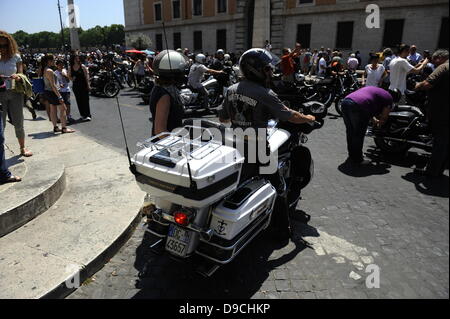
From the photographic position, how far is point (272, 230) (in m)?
3.47

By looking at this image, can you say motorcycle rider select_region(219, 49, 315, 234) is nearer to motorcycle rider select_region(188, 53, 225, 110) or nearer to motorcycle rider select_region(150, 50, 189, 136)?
motorcycle rider select_region(150, 50, 189, 136)

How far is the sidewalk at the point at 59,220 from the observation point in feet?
8.97

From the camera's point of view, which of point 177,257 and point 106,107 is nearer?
point 177,257

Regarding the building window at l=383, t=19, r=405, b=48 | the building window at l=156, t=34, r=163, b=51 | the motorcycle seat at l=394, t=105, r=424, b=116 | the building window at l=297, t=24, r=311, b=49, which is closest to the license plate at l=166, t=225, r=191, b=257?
the motorcycle seat at l=394, t=105, r=424, b=116

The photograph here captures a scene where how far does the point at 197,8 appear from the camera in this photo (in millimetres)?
37719

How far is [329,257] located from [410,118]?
12.5ft

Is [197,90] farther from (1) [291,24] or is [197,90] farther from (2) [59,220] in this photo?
(1) [291,24]

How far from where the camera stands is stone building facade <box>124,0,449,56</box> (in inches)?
850

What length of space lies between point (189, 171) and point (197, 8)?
39.8 m

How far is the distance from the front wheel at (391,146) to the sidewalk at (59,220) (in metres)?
4.58

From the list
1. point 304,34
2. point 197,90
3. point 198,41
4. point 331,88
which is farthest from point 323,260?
point 198,41

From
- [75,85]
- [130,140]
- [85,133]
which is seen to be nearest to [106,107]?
[75,85]
